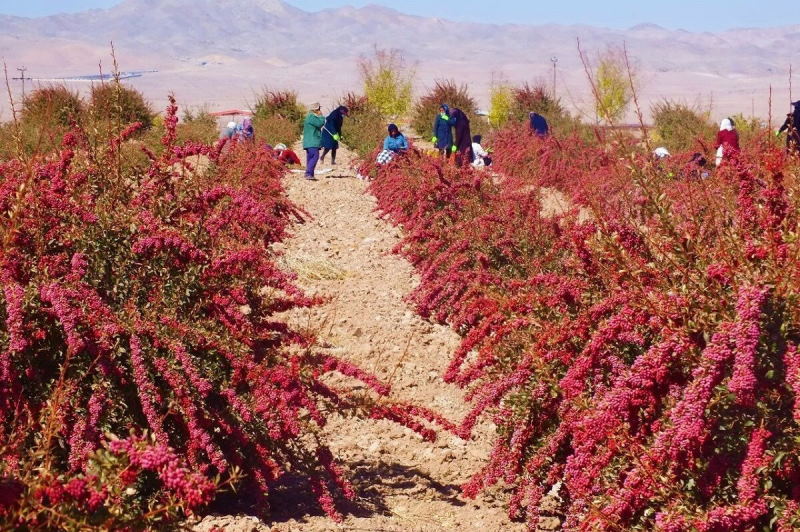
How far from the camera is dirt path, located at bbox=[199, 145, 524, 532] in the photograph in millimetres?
4602

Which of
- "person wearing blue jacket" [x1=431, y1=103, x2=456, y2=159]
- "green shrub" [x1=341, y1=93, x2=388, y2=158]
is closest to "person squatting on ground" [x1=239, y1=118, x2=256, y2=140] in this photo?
"green shrub" [x1=341, y1=93, x2=388, y2=158]

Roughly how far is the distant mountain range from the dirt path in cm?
6234

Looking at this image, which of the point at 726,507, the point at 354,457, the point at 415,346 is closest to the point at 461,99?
the point at 415,346

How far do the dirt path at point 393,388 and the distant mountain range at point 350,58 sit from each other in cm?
6234

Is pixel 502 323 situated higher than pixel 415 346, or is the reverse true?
pixel 502 323

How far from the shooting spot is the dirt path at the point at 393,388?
15.1ft

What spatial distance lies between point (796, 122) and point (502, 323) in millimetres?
11970

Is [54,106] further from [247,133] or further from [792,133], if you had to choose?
[792,133]

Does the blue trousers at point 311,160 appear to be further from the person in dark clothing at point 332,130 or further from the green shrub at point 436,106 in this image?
the green shrub at point 436,106

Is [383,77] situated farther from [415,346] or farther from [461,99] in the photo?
[415,346]

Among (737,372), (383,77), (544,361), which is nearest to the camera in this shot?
(737,372)

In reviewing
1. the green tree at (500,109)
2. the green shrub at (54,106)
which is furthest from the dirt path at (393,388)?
the green tree at (500,109)

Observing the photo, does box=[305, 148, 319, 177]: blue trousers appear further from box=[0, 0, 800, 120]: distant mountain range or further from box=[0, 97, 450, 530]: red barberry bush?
box=[0, 0, 800, 120]: distant mountain range

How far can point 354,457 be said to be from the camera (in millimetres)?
5500
